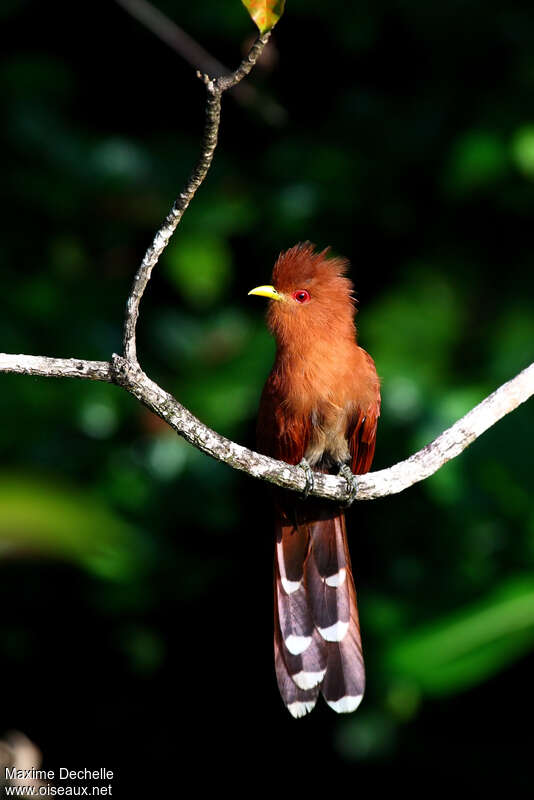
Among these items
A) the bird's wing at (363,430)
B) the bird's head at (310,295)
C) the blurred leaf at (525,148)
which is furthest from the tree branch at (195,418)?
the blurred leaf at (525,148)

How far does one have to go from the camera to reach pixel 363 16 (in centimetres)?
509

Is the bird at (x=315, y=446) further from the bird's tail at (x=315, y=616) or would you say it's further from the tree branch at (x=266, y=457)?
the tree branch at (x=266, y=457)

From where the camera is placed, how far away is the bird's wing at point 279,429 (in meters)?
Result: 3.22

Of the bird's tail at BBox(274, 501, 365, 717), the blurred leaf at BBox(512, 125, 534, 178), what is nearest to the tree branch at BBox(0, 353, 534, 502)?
the bird's tail at BBox(274, 501, 365, 717)

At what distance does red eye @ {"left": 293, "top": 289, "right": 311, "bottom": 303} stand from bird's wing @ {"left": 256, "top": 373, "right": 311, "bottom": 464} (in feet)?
0.94

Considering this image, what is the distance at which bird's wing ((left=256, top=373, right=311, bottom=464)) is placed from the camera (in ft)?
10.6

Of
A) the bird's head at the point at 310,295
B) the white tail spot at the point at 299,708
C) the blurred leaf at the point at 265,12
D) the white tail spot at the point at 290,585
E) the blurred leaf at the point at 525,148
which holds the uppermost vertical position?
the blurred leaf at the point at 525,148

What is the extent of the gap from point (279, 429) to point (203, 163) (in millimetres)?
1381

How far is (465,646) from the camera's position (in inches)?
139

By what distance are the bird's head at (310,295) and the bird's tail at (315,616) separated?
806 mm

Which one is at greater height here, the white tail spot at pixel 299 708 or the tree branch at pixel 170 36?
the tree branch at pixel 170 36

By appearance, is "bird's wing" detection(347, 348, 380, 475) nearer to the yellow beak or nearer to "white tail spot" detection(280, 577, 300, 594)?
the yellow beak

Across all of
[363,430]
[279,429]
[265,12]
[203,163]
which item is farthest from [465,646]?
[265,12]

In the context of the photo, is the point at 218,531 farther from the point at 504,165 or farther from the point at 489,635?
the point at 504,165
